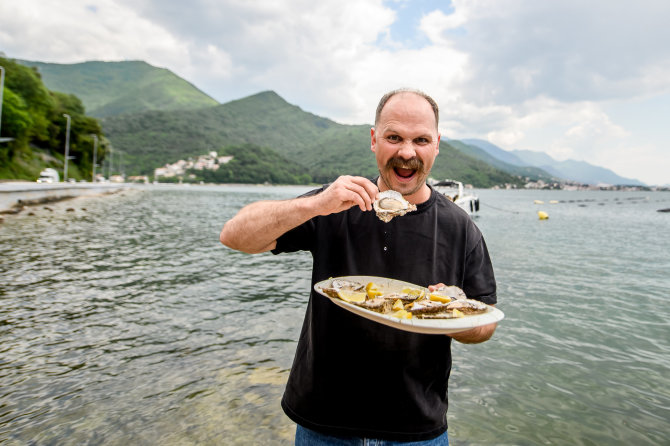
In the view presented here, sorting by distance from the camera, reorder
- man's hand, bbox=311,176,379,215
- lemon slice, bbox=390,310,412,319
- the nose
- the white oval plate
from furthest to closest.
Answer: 1. the nose
2. man's hand, bbox=311,176,379,215
3. lemon slice, bbox=390,310,412,319
4. the white oval plate

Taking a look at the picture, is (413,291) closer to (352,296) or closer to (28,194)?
(352,296)

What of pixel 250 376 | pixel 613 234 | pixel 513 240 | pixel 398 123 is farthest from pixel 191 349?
pixel 613 234

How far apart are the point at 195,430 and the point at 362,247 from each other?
4392 mm

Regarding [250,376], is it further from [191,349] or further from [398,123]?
[398,123]

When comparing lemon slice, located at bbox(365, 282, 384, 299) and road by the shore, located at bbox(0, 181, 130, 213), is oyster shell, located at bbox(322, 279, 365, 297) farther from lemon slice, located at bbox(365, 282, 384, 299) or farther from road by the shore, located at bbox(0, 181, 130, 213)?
road by the shore, located at bbox(0, 181, 130, 213)

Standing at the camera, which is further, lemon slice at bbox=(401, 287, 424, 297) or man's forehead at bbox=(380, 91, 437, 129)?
man's forehead at bbox=(380, 91, 437, 129)

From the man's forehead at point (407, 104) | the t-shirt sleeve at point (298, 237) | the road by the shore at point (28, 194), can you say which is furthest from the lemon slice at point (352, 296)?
the road by the shore at point (28, 194)

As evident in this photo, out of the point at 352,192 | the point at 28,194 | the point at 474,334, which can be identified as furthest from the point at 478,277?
the point at 28,194

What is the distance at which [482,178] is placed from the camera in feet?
642

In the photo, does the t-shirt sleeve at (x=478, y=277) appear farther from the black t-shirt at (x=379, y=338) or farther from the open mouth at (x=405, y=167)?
the open mouth at (x=405, y=167)

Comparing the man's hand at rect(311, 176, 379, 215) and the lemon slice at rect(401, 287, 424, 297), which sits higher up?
the man's hand at rect(311, 176, 379, 215)

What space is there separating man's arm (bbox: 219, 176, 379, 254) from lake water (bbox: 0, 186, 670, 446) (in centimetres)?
390

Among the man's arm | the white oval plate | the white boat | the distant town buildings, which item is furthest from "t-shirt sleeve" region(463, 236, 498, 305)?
the distant town buildings

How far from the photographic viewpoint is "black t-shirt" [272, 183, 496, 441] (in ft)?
7.30
